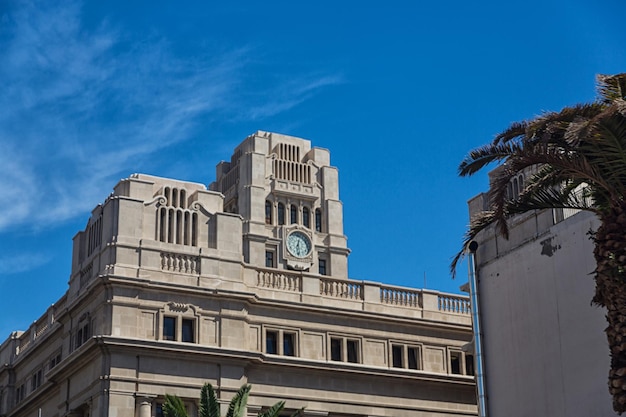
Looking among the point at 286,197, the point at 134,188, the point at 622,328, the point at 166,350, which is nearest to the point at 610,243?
the point at 622,328

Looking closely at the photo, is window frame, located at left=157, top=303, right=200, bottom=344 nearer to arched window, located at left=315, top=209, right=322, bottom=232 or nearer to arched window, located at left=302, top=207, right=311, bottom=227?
arched window, located at left=302, top=207, right=311, bottom=227

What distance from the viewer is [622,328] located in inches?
1209

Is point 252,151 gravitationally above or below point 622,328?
above

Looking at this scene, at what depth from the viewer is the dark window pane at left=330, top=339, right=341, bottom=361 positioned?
62312 millimetres

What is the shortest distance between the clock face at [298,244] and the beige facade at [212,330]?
110 ft

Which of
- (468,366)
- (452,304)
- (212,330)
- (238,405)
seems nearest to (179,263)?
(212,330)

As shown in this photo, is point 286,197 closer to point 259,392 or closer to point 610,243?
point 259,392

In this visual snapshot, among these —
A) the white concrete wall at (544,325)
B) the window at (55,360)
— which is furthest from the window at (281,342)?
the white concrete wall at (544,325)

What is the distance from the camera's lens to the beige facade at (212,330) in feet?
186

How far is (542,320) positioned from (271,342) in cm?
1987

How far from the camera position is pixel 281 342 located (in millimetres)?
60781

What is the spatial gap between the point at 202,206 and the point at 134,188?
371cm

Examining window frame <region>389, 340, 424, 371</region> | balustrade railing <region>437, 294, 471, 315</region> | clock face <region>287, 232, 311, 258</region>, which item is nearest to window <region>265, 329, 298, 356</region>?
window frame <region>389, 340, 424, 371</region>

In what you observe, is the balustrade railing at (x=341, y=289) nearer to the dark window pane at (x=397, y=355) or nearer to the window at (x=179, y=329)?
the dark window pane at (x=397, y=355)
